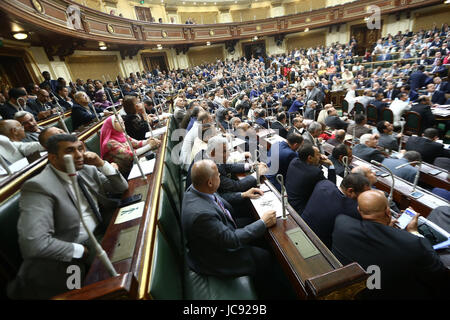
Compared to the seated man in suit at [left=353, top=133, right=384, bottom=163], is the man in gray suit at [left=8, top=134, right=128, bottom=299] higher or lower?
higher

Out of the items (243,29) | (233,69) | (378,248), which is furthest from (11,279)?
(243,29)

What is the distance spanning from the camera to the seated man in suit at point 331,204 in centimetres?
175

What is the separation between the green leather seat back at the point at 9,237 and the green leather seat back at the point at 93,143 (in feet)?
5.36

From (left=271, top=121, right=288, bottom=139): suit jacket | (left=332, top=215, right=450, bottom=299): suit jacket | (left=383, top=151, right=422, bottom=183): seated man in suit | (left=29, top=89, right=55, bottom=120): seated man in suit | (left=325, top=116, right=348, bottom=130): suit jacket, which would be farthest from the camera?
(left=325, top=116, right=348, bottom=130): suit jacket

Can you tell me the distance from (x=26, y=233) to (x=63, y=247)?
18 cm

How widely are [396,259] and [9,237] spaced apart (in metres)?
2.28

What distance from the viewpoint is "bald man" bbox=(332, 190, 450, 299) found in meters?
1.33

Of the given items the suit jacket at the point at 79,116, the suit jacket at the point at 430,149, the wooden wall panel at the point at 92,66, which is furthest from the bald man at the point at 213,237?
the wooden wall panel at the point at 92,66

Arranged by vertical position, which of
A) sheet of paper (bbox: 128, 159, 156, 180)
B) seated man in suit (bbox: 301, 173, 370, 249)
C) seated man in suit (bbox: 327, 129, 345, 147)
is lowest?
seated man in suit (bbox: 327, 129, 345, 147)

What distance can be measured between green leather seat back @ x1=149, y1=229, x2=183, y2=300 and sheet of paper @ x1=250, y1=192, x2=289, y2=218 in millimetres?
838

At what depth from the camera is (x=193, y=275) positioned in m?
1.55

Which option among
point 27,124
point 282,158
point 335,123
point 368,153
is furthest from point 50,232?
point 335,123

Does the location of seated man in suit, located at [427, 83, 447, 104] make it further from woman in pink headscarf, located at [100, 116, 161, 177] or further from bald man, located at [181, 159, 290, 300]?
woman in pink headscarf, located at [100, 116, 161, 177]

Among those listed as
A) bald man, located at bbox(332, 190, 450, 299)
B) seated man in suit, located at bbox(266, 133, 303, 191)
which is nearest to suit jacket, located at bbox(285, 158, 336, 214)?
seated man in suit, located at bbox(266, 133, 303, 191)
